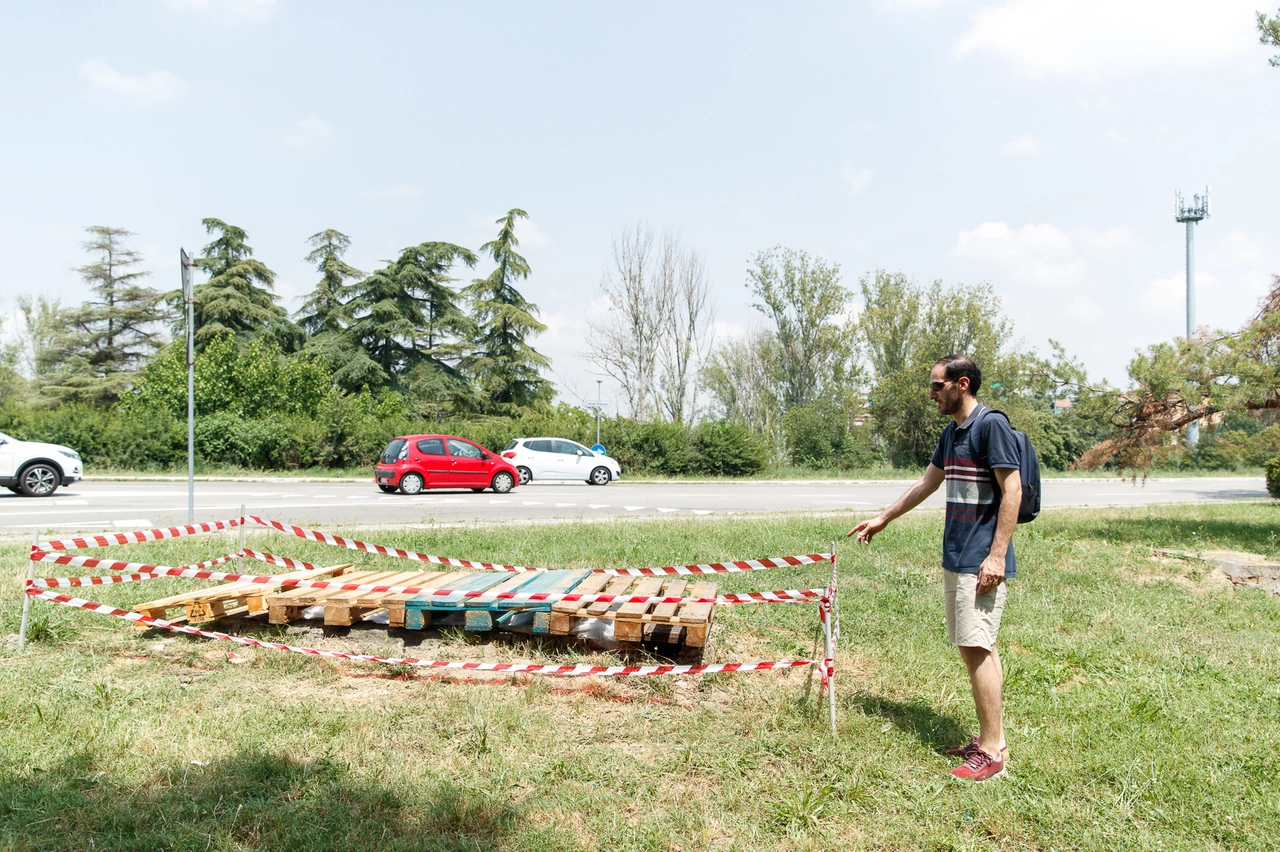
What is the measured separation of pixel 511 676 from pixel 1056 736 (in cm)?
306

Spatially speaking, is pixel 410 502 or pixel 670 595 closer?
pixel 670 595

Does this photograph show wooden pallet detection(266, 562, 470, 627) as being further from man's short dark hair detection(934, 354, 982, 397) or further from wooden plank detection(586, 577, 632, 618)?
man's short dark hair detection(934, 354, 982, 397)

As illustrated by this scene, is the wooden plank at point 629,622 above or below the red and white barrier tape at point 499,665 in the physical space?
above

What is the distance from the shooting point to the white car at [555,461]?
83.8 ft

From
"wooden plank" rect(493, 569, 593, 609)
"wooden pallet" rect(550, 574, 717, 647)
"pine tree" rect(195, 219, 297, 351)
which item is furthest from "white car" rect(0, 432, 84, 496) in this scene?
"pine tree" rect(195, 219, 297, 351)

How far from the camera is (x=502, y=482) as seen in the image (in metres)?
21.5

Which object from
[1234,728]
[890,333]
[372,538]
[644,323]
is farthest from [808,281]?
[1234,728]

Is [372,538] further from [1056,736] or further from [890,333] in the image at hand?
[890,333]

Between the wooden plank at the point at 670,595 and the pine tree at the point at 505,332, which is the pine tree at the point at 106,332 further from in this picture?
the wooden plank at the point at 670,595

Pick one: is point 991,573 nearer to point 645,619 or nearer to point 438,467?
point 645,619

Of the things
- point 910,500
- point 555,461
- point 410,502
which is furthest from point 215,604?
point 555,461

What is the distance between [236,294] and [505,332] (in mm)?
13551

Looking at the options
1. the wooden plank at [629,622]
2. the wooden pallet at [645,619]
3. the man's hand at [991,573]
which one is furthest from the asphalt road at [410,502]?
the man's hand at [991,573]

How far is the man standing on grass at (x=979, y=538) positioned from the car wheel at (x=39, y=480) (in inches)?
759
